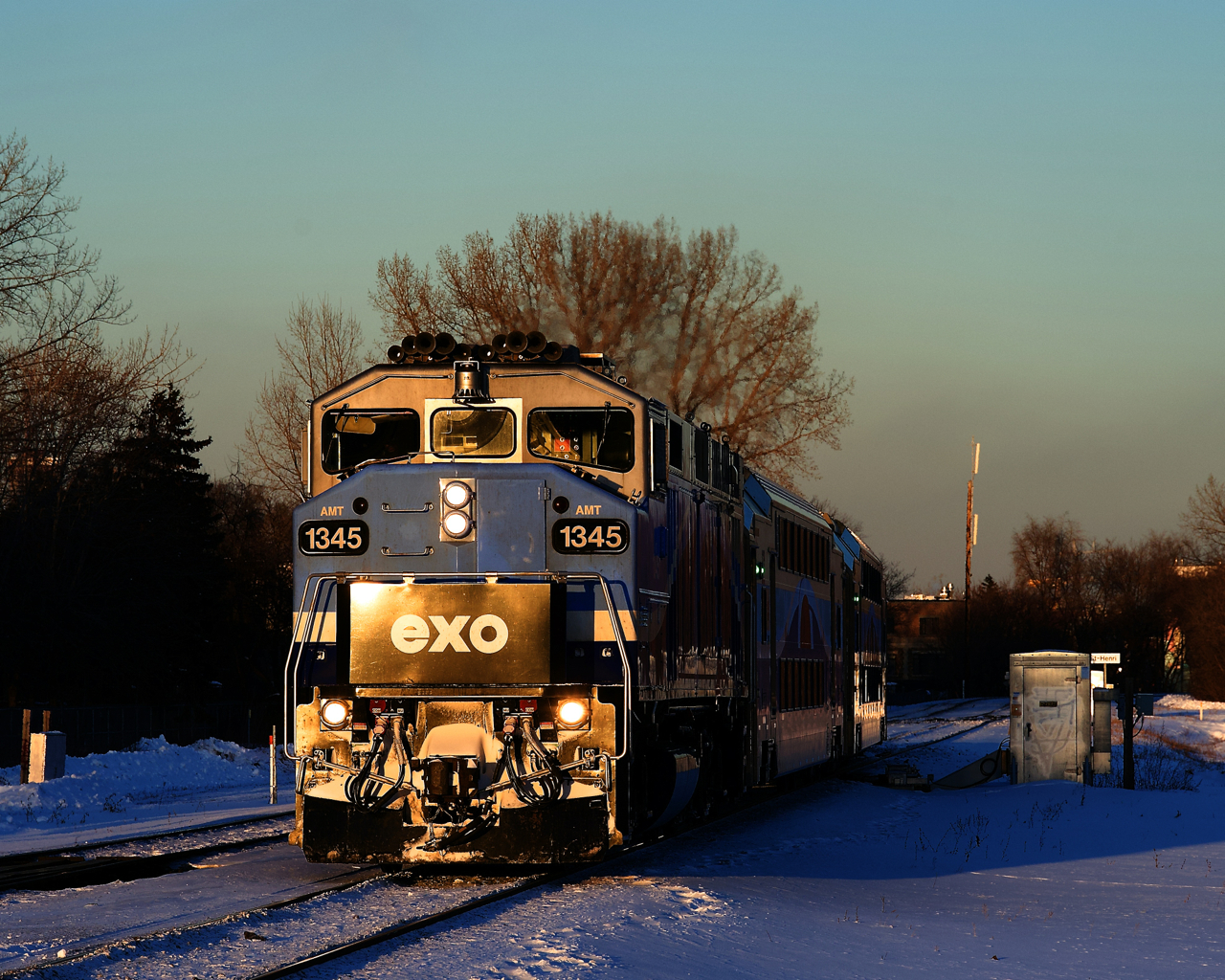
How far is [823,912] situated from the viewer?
35.4 ft

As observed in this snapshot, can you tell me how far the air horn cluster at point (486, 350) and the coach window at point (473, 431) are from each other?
0.46 meters

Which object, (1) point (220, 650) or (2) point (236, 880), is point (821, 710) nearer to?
(2) point (236, 880)

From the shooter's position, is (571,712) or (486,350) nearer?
(571,712)

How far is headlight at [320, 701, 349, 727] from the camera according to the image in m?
10.8

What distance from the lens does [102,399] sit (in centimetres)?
3384

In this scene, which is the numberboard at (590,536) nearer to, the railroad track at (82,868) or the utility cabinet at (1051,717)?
the railroad track at (82,868)

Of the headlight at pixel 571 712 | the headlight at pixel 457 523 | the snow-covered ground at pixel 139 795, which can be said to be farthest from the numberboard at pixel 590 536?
the snow-covered ground at pixel 139 795

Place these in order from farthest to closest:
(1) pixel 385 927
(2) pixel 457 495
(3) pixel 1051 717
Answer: (3) pixel 1051 717 < (2) pixel 457 495 < (1) pixel 385 927

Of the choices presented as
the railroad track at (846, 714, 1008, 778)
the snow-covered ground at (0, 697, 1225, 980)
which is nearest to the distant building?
the railroad track at (846, 714, 1008, 778)

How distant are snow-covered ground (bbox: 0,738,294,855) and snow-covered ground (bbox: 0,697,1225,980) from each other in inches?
188

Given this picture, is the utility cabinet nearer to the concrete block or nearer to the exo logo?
the exo logo

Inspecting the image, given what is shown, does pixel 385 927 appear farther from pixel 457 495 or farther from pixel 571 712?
pixel 457 495

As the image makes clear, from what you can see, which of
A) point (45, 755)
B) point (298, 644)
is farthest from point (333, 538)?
point (45, 755)

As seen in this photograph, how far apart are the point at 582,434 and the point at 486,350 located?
1.10 m
